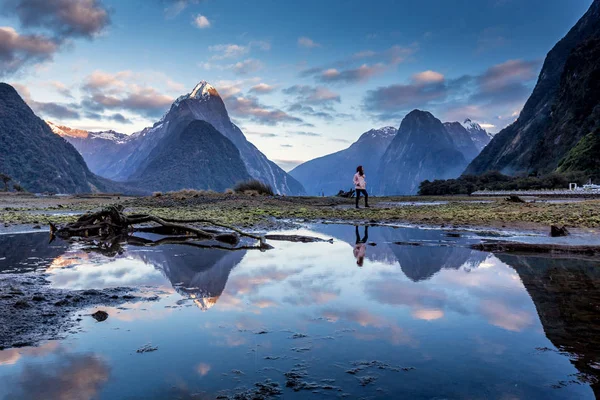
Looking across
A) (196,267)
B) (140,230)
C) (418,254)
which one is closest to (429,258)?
(418,254)

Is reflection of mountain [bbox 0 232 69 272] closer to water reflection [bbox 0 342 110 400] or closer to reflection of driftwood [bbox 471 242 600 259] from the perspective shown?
water reflection [bbox 0 342 110 400]

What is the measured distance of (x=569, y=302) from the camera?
20.4ft

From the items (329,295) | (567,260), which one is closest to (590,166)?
(567,260)

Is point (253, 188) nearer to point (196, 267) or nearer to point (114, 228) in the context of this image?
point (114, 228)

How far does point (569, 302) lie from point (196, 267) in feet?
21.9

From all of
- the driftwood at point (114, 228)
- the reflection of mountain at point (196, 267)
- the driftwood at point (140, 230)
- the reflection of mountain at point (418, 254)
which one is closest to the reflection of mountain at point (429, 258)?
the reflection of mountain at point (418, 254)

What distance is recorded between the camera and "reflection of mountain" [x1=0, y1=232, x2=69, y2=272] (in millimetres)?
9703

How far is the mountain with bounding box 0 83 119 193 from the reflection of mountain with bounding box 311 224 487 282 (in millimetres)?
174600

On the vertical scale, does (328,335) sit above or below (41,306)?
above

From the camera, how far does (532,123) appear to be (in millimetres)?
153625

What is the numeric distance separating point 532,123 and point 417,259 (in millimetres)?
166110

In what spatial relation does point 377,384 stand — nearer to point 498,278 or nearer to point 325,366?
point 325,366

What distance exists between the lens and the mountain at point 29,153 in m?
164

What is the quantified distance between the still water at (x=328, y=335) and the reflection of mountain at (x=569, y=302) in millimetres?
23
